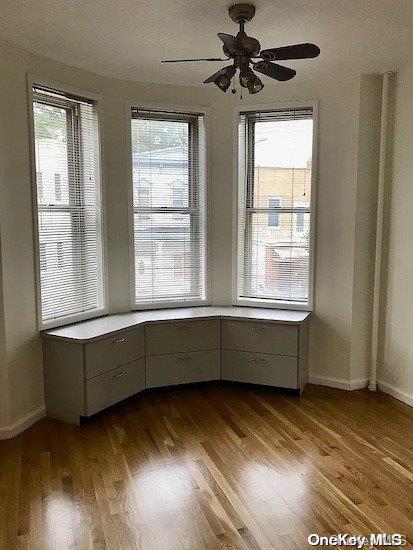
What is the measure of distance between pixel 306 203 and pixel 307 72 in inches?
42.1

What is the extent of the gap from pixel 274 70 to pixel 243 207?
165 centimetres

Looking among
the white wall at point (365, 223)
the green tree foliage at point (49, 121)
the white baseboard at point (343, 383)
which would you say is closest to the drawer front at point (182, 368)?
the white baseboard at point (343, 383)

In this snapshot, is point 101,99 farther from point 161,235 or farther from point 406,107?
point 406,107

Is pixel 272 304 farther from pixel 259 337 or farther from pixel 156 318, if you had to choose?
pixel 156 318

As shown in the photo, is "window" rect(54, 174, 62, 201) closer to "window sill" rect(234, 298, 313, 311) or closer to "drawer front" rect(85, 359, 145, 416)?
"drawer front" rect(85, 359, 145, 416)

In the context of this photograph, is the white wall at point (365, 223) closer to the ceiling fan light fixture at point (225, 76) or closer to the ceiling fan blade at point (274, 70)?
the ceiling fan blade at point (274, 70)

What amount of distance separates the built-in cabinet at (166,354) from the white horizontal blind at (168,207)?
304 millimetres

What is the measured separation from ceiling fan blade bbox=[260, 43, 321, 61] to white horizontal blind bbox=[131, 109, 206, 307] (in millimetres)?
1695

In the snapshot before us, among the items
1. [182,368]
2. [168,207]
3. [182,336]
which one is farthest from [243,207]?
[182,368]

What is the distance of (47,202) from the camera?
3521mm

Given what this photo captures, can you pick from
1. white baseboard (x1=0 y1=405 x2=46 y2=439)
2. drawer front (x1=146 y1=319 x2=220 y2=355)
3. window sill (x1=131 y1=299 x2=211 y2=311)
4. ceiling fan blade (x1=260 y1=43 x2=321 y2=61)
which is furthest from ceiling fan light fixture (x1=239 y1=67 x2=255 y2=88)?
white baseboard (x1=0 y1=405 x2=46 y2=439)

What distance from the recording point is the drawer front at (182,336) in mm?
3900

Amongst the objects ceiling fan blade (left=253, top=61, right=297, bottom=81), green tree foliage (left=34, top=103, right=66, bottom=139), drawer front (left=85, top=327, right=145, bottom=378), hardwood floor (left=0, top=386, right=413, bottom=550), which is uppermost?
ceiling fan blade (left=253, top=61, right=297, bottom=81)

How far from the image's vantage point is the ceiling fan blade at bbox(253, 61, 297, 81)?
2.66 meters
